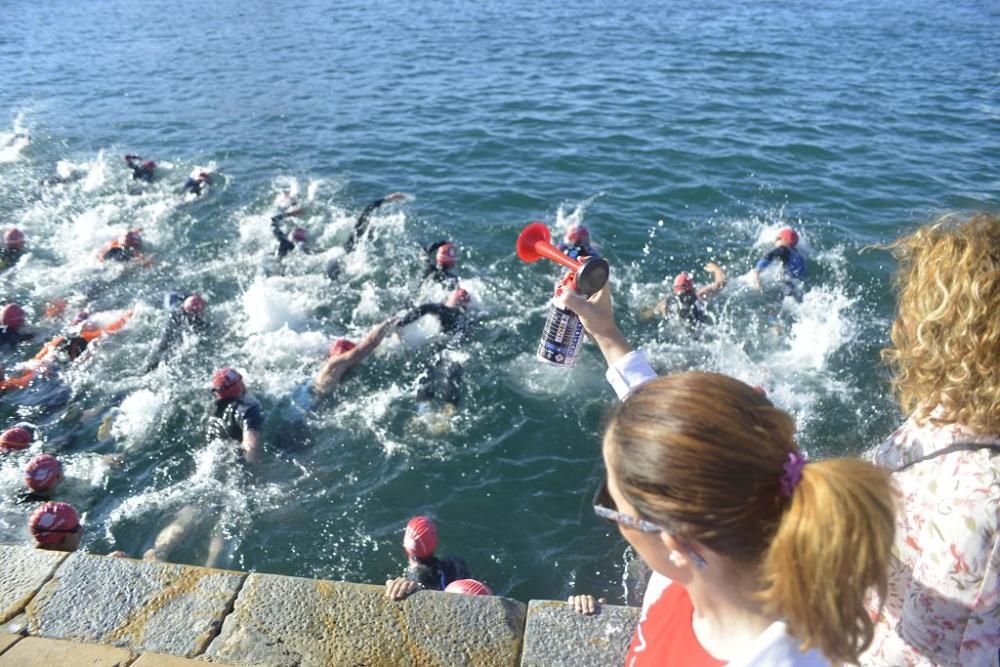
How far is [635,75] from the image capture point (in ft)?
63.7

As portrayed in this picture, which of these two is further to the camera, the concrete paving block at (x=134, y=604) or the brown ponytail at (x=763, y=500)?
the concrete paving block at (x=134, y=604)

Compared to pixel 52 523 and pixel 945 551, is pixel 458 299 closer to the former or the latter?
pixel 52 523

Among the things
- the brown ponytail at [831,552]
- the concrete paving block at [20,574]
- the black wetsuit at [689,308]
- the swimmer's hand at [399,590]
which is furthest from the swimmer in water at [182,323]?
the brown ponytail at [831,552]

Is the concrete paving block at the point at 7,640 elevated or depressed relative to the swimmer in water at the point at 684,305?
elevated

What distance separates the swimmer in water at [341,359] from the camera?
8.43m

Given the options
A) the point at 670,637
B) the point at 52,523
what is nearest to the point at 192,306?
the point at 52,523

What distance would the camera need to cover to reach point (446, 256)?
10305 mm

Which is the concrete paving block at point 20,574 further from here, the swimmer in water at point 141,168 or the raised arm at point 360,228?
the swimmer in water at point 141,168

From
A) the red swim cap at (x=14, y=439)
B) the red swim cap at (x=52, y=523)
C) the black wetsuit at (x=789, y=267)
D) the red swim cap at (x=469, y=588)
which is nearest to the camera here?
the red swim cap at (x=469, y=588)

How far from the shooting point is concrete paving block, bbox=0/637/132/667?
134 inches

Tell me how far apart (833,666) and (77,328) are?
34.1 ft

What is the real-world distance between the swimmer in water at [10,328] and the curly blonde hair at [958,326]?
11.1 m

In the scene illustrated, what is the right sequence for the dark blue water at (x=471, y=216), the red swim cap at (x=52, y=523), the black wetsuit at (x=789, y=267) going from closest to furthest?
the red swim cap at (x=52, y=523), the dark blue water at (x=471, y=216), the black wetsuit at (x=789, y=267)

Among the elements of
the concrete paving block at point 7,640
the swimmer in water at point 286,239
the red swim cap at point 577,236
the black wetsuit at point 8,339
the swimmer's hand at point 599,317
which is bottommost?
the black wetsuit at point 8,339
